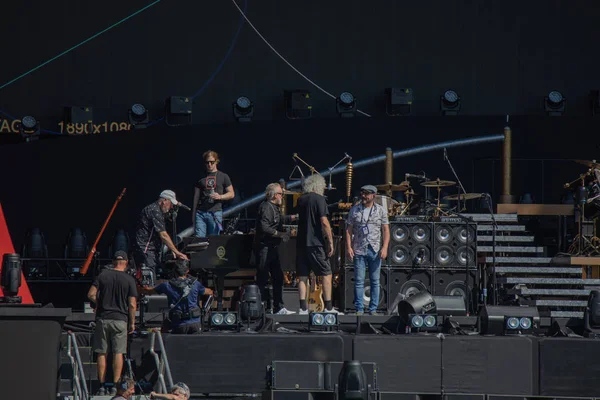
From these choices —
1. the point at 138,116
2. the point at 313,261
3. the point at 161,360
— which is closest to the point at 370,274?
the point at 313,261

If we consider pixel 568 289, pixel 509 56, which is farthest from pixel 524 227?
pixel 509 56

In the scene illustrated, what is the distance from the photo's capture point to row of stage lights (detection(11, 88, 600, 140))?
18.2 m

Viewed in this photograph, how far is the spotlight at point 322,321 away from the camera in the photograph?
12.5 m

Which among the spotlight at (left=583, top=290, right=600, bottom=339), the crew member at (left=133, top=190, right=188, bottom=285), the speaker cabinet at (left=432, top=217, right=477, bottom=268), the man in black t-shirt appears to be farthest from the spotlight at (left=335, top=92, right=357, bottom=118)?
the man in black t-shirt

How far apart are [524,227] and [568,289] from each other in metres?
1.52

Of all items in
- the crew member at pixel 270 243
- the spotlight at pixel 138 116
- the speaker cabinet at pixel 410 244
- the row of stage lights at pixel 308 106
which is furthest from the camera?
the row of stage lights at pixel 308 106

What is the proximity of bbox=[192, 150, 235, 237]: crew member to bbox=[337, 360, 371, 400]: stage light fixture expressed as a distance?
16.3ft

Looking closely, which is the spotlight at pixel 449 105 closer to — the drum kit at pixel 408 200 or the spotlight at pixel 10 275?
the drum kit at pixel 408 200

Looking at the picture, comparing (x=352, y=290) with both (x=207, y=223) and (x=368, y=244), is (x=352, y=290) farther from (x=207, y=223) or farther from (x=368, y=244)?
(x=207, y=223)

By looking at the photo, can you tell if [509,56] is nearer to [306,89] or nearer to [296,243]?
[306,89]

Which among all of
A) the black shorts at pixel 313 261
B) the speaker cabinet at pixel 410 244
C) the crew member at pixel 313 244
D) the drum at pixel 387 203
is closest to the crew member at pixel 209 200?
the crew member at pixel 313 244

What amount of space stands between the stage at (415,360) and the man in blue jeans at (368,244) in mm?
1615

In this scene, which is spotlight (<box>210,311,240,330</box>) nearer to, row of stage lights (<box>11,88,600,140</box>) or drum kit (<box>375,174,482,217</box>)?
drum kit (<box>375,174,482,217</box>)

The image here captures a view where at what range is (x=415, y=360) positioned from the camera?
1209 cm
